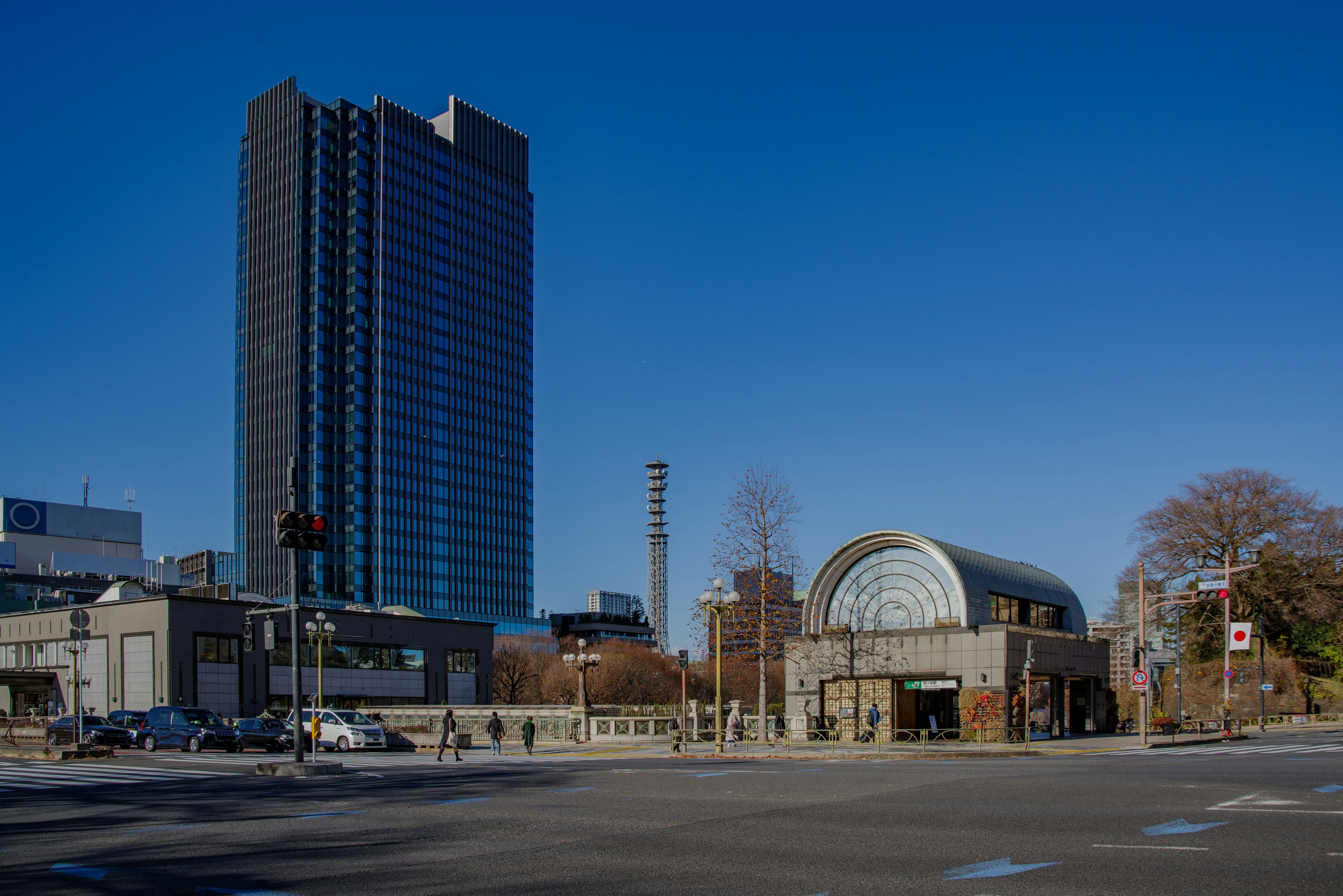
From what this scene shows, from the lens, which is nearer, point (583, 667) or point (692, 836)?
point (692, 836)

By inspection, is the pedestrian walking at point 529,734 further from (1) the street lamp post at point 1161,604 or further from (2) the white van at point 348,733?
(1) the street lamp post at point 1161,604

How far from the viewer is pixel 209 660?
64438mm

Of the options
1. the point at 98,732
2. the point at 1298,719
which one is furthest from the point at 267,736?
the point at 1298,719

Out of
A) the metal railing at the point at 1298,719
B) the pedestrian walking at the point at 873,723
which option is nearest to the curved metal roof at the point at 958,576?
the pedestrian walking at the point at 873,723

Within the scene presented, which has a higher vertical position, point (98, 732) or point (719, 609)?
point (719, 609)

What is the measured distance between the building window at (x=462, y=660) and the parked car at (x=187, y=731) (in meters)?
34.5

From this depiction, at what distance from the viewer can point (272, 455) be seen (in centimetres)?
16888

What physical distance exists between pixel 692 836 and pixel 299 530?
1619 cm

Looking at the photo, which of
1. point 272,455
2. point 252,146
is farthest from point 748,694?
point 252,146

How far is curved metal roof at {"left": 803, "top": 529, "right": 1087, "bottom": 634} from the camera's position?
47.8 metres

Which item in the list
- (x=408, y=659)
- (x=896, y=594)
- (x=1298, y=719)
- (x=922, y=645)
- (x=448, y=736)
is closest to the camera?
(x=448, y=736)

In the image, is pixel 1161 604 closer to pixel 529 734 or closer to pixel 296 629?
pixel 529 734

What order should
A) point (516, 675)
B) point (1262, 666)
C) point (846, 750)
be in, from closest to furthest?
point (846, 750) → point (1262, 666) → point (516, 675)

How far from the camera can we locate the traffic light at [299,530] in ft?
87.1
